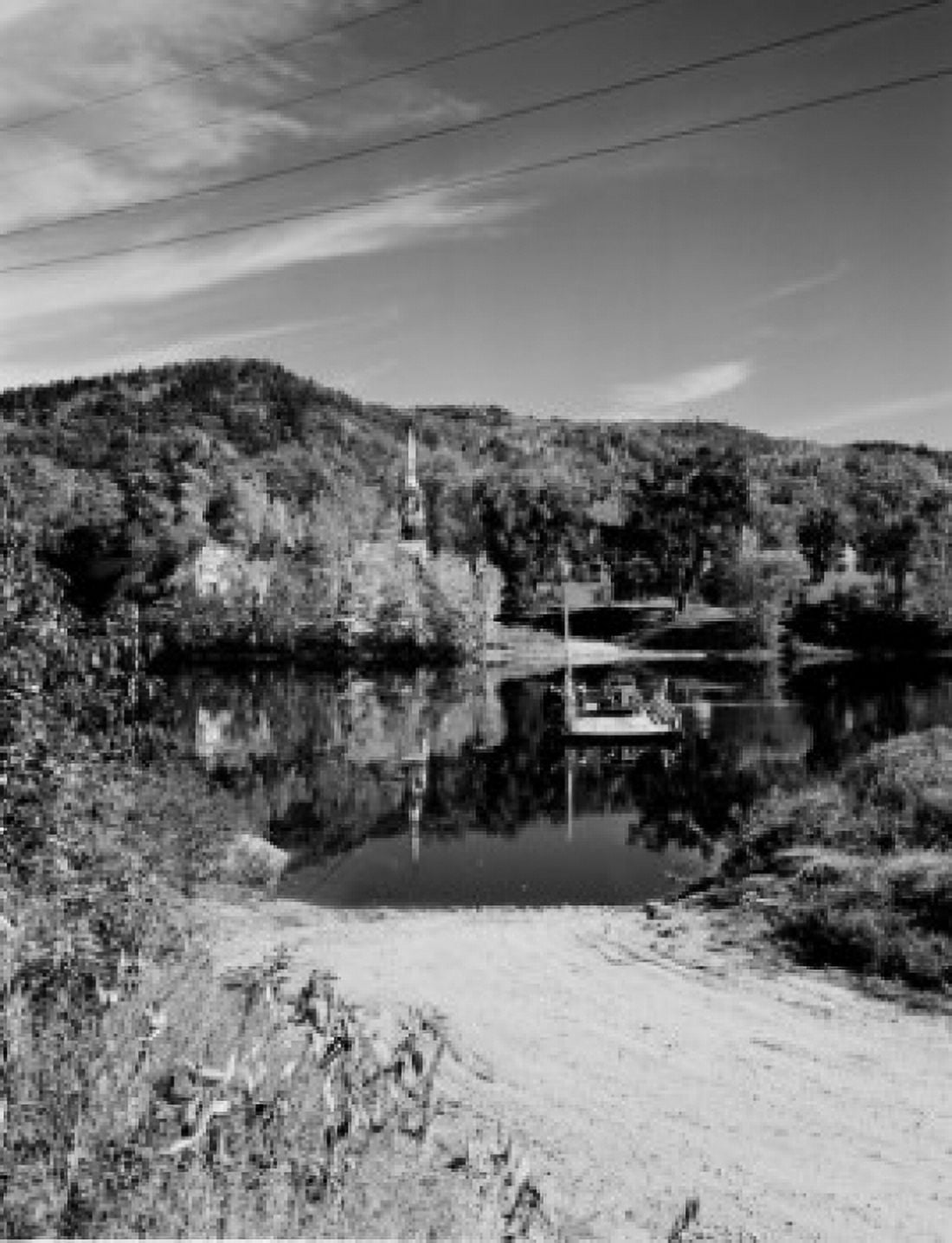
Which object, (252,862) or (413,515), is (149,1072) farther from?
(413,515)

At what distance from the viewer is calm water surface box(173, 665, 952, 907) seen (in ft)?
124

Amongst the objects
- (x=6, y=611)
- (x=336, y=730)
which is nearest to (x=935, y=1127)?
(x=6, y=611)

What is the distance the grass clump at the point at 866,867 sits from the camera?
20.9 metres

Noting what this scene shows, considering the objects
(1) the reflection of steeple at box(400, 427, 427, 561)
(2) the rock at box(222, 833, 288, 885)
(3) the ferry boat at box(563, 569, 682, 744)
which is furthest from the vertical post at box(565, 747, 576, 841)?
(1) the reflection of steeple at box(400, 427, 427, 561)

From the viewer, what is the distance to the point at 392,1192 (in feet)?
27.4

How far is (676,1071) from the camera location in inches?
635

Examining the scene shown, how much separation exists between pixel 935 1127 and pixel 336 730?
61073 mm

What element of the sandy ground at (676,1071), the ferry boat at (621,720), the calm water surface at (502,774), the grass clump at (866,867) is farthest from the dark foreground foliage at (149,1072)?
the ferry boat at (621,720)

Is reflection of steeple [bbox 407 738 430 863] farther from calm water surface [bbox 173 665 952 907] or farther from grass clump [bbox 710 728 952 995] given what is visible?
grass clump [bbox 710 728 952 995]

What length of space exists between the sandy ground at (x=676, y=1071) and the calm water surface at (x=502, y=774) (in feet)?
34.8

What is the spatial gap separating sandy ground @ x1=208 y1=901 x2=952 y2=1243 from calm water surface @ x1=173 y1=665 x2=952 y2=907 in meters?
10.6

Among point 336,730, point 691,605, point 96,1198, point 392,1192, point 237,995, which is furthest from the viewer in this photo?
point 691,605

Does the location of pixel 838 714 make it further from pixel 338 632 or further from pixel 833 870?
pixel 338 632

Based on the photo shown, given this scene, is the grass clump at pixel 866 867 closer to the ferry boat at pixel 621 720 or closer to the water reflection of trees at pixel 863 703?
the water reflection of trees at pixel 863 703
